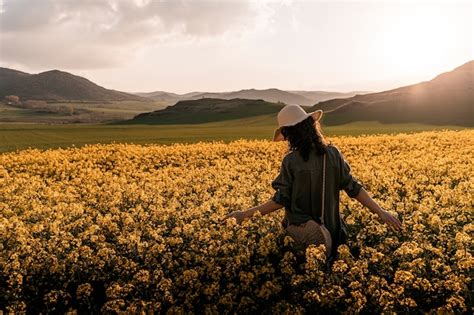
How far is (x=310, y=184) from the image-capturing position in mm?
7137

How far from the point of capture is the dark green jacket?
23.2 feet

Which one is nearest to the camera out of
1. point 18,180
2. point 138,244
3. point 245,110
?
point 138,244

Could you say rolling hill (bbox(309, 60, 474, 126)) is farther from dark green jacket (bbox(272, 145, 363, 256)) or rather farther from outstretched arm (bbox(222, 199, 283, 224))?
outstretched arm (bbox(222, 199, 283, 224))

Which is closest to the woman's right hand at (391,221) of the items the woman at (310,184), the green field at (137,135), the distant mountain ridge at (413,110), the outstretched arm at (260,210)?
the woman at (310,184)

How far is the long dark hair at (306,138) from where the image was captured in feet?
22.9

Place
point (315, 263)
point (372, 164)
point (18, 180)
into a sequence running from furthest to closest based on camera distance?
point (372, 164) → point (18, 180) → point (315, 263)

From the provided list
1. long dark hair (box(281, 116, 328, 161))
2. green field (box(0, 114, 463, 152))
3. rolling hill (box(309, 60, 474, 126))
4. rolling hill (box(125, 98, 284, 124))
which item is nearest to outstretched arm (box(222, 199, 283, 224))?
long dark hair (box(281, 116, 328, 161))

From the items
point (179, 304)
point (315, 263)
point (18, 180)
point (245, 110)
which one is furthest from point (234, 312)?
point (245, 110)

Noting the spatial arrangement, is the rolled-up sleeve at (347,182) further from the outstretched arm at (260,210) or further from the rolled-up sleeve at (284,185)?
the outstretched arm at (260,210)

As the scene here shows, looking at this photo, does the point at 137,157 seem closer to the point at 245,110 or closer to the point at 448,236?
the point at 448,236

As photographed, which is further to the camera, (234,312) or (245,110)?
(245,110)

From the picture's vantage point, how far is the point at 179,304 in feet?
20.4

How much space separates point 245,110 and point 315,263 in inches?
5646

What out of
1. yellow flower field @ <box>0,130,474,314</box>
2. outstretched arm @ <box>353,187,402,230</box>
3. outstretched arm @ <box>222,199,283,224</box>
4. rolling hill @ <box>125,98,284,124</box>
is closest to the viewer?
yellow flower field @ <box>0,130,474,314</box>
